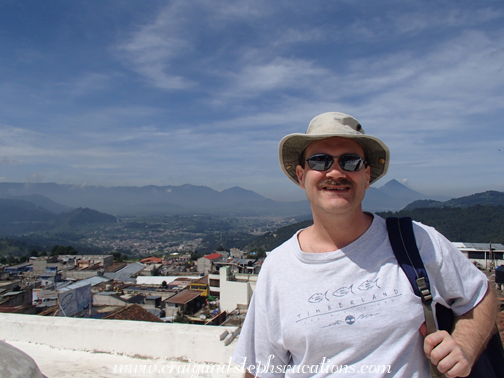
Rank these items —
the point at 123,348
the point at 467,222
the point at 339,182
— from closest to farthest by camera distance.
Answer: the point at 339,182 → the point at 123,348 → the point at 467,222

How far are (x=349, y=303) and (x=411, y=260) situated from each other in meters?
0.30

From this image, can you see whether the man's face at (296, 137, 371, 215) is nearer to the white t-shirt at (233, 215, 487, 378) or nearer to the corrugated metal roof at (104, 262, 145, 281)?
the white t-shirt at (233, 215, 487, 378)

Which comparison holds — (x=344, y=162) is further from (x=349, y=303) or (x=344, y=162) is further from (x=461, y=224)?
(x=461, y=224)

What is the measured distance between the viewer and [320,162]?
4.85 ft

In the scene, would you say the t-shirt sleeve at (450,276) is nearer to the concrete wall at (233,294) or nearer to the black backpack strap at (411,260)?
the black backpack strap at (411,260)

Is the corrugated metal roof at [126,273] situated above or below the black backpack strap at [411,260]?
below

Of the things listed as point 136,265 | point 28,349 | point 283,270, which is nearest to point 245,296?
point 28,349

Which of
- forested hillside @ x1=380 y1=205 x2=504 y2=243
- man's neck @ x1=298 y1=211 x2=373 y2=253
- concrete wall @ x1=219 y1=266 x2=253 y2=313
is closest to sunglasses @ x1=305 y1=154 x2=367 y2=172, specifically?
man's neck @ x1=298 y1=211 x2=373 y2=253

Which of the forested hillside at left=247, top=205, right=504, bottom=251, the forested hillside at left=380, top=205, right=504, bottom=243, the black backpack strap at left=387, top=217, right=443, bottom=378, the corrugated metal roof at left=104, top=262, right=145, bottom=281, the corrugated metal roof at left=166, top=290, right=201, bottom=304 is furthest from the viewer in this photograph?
the forested hillside at left=247, top=205, right=504, bottom=251

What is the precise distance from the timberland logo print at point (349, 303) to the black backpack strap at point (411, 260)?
0.27 ft

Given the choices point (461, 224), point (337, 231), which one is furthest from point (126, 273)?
point (461, 224)

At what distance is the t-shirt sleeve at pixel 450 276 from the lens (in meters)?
1.23

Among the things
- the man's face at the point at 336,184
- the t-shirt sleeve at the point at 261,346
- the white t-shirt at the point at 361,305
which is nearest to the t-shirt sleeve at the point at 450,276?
the white t-shirt at the point at 361,305

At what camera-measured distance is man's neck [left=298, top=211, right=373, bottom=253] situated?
144cm
